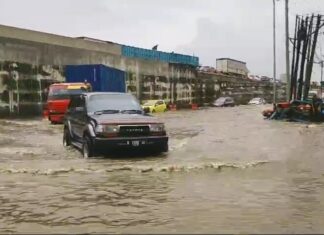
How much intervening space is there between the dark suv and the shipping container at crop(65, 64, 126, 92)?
1812 centimetres

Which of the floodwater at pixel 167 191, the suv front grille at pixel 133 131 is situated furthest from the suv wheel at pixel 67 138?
the suv front grille at pixel 133 131

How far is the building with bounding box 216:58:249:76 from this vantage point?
94.1 meters

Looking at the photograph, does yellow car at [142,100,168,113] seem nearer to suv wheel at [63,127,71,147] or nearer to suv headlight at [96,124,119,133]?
suv wheel at [63,127,71,147]

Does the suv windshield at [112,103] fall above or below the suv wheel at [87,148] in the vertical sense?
above

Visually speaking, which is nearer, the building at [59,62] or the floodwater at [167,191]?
the floodwater at [167,191]

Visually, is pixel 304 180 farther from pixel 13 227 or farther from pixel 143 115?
pixel 13 227

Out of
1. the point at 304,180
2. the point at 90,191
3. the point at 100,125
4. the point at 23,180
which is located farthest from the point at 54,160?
the point at 304,180

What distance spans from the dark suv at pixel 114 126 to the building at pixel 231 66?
3031 inches

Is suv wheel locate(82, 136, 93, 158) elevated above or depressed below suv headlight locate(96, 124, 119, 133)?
below

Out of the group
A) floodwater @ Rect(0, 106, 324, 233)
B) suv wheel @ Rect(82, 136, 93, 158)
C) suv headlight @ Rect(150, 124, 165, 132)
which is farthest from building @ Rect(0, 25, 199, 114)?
suv headlight @ Rect(150, 124, 165, 132)

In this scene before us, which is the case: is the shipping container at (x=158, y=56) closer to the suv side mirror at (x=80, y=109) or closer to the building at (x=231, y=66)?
the building at (x=231, y=66)

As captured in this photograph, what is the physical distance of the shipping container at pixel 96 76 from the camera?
33.4 metres

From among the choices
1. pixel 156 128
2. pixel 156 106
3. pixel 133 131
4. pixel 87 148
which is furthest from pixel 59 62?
pixel 133 131

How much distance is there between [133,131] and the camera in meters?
13.5
